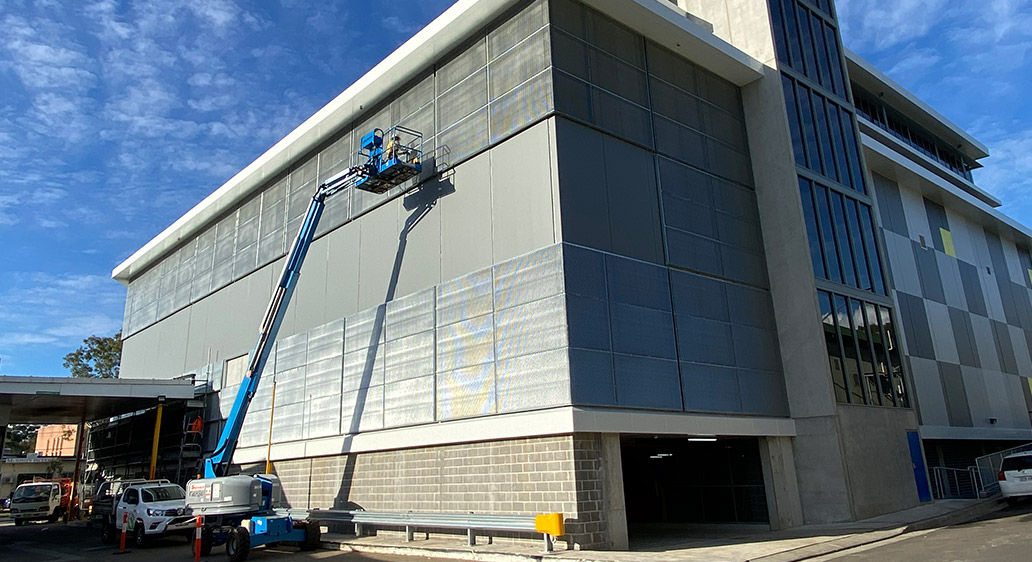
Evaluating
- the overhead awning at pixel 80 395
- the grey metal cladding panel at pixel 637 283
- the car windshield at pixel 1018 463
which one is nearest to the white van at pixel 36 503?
the overhead awning at pixel 80 395

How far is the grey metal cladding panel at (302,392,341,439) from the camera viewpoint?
2141 centimetres

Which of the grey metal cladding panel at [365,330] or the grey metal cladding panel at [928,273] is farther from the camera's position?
the grey metal cladding panel at [928,273]

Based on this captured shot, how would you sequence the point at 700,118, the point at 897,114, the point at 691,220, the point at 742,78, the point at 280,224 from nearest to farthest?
1. the point at 691,220
2. the point at 700,118
3. the point at 742,78
4. the point at 280,224
5. the point at 897,114

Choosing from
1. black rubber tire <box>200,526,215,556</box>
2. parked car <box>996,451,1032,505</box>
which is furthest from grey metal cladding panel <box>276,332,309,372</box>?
parked car <box>996,451,1032,505</box>

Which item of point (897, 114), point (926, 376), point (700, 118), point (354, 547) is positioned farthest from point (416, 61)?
point (897, 114)

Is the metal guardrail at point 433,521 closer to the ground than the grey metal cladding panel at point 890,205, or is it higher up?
closer to the ground

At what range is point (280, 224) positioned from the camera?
26.8m

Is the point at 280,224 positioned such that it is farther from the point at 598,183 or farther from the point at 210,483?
the point at 598,183

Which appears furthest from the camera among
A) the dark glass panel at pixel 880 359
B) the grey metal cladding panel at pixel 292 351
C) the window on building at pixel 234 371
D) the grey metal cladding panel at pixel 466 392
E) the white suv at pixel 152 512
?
the window on building at pixel 234 371

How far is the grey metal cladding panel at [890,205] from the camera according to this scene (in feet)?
97.1

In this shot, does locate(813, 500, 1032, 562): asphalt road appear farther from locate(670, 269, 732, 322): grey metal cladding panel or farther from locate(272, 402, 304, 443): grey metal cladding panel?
locate(272, 402, 304, 443): grey metal cladding panel

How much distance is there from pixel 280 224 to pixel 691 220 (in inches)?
632

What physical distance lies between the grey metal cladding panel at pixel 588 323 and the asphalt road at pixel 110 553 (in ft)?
17.9

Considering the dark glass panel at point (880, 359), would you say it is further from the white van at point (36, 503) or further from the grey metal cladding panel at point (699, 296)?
the white van at point (36, 503)
